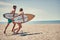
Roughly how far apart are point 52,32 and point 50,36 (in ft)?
0.29

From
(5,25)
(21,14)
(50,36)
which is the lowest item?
(50,36)

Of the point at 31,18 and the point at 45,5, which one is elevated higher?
the point at 45,5

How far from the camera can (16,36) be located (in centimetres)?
254

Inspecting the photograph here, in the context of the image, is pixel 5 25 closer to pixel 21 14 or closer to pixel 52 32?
pixel 21 14

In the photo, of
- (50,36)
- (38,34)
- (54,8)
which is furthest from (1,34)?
(54,8)

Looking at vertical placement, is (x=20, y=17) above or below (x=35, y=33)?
above

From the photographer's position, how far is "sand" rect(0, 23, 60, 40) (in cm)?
252

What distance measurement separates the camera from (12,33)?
102 inches

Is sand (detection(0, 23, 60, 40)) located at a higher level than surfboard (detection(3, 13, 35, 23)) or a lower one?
lower

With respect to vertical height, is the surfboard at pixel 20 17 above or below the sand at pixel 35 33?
above

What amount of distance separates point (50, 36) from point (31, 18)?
1.37 feet

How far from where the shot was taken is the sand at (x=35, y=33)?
2521 millimetres

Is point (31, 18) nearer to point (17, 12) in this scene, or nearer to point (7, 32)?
point (17, 12)

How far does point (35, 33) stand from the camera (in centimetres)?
260
